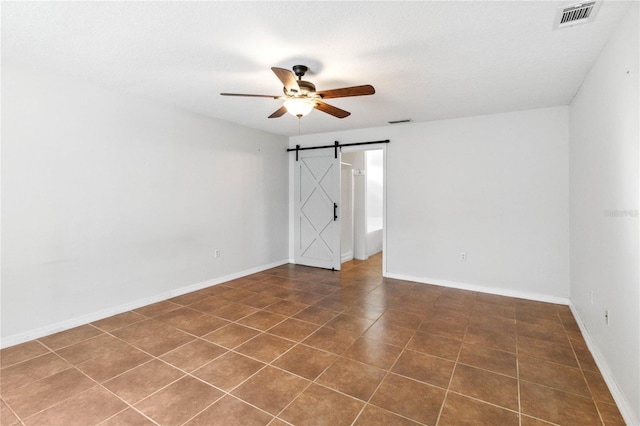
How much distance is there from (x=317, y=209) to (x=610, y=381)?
448 cm

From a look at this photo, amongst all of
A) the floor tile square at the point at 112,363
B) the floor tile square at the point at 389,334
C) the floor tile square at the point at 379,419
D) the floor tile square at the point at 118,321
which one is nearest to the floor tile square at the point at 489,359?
the floor tile square at the point at 389,334

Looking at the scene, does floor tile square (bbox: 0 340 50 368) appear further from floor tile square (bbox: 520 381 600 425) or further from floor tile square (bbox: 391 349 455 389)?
floor tile square (bbox: 520 381 600 425)

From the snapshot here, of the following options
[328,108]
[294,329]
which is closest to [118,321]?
[294,329]

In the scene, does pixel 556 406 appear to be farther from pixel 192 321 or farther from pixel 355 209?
pixel 355 209

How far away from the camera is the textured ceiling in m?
1.93

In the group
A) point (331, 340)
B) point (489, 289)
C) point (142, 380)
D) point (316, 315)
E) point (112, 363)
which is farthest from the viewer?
point (489, 289)

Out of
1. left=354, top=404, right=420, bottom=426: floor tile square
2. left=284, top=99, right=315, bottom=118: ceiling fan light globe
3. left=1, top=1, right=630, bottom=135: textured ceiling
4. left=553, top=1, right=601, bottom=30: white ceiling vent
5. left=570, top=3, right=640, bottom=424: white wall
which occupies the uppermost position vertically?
left=1, top=1, right=630, bottom=135: textured ceiling

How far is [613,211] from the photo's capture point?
7.09 ft

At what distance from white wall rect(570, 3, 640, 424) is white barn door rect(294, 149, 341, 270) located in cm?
352

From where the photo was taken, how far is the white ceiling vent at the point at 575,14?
1867 mm

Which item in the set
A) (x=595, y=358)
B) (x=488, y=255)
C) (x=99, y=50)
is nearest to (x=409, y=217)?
(x=488, y=255)

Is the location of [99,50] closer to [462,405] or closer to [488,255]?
[462,405]

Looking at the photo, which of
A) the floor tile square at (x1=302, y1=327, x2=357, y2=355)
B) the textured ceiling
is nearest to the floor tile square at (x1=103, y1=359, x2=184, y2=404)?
the floor tile square at (x1=302, y1=327, x2=357, y2=355)

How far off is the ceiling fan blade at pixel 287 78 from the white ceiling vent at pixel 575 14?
1815 mm
